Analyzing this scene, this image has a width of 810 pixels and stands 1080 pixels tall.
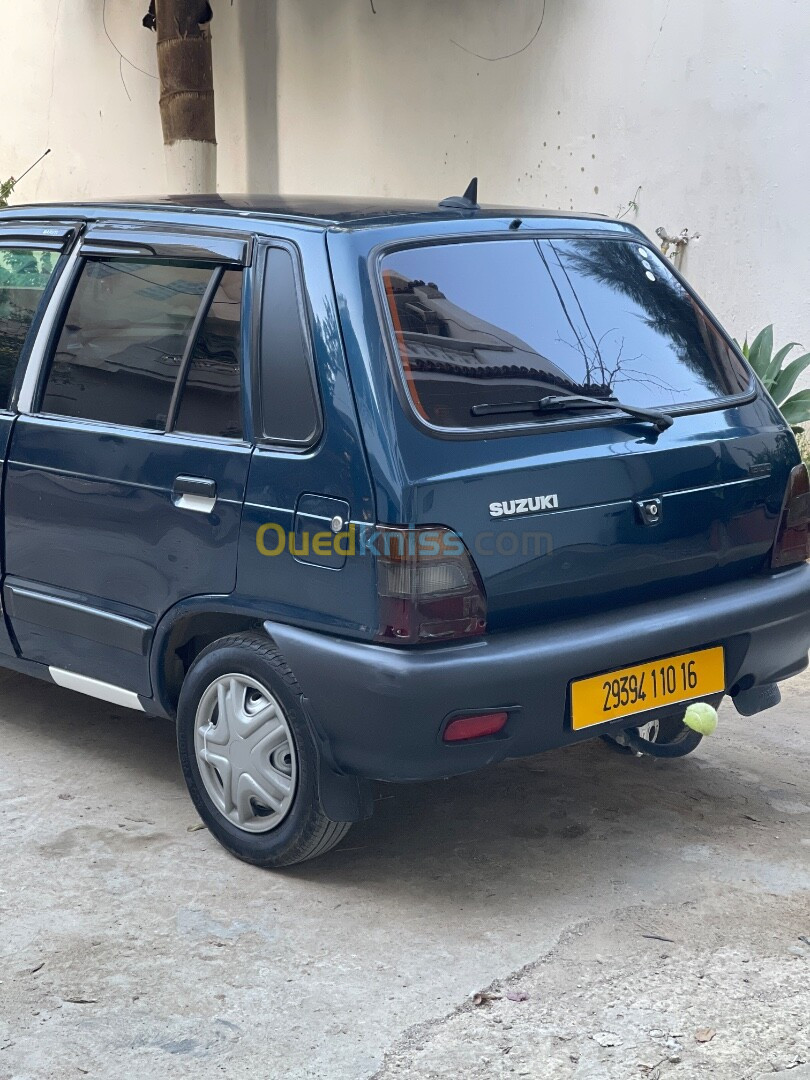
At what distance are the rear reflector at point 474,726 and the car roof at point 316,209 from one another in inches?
52.7

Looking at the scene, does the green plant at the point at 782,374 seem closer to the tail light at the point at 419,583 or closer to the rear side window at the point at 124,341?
Result: the rear side window at the point at 124,341

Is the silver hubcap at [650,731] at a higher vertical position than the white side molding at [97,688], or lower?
lower

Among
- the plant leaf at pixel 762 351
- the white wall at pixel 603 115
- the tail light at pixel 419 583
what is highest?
the white wall at pixel 603 115

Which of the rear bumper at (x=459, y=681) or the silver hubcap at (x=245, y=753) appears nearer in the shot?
the rear bumper at (x=459, y=681)

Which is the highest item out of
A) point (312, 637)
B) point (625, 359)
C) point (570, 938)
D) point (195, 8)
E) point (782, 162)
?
point (195, 8)

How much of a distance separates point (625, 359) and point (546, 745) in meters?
1.14

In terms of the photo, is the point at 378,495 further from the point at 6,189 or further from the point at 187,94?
the point at 6,189

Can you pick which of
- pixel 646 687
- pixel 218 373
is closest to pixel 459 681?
pixel 646 687

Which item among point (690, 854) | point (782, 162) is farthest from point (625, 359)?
point (782, 162)

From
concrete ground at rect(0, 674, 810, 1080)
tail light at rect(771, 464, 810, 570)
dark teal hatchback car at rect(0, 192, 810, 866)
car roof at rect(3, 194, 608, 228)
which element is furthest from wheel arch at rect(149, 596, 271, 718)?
tail light at rect(771, 464, 810, 570)

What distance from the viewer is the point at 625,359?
12.4 feet

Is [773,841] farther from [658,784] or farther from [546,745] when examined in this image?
[546,745]

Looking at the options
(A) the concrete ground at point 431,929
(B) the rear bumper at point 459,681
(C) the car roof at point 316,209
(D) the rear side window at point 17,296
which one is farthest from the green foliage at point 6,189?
(B) the rear bumper at point 459,681

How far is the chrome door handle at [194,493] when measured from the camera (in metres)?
Answer: 3.65
